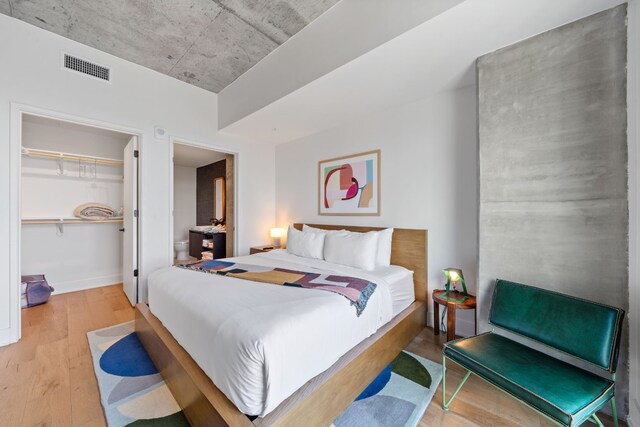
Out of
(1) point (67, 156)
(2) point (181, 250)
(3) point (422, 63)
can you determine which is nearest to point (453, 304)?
(3) point (422, 63)

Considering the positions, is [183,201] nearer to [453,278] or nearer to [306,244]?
[306,244]

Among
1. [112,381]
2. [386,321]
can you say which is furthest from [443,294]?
[112,381]

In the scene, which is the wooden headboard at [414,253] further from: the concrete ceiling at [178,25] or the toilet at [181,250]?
the toilet at [181,250]

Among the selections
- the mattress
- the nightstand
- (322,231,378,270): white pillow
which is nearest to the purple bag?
the mattress

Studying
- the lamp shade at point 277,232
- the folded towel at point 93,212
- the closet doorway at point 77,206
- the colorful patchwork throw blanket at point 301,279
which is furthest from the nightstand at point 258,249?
the folded towel at point 93,212

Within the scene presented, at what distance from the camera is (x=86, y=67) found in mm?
2764

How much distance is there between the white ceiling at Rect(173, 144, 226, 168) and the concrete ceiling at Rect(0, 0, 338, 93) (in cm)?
190

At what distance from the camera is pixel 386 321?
6.68ft

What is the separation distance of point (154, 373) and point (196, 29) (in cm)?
305

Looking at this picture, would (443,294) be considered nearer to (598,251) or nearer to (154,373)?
(598,251)

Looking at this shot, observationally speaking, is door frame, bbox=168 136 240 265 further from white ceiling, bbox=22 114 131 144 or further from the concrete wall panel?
the concrete wall panel

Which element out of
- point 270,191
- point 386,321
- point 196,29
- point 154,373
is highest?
point 196,29

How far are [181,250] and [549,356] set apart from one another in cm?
647

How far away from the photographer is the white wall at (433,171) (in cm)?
243
